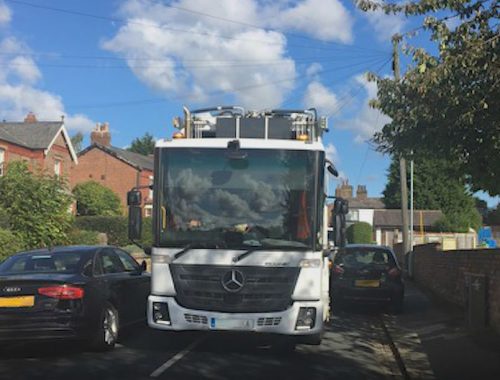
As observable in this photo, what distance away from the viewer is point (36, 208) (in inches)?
753

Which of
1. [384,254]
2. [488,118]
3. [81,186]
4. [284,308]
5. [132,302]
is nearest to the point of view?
[284,308]

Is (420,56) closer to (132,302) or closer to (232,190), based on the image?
(232,190)

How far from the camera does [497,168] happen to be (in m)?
8.79

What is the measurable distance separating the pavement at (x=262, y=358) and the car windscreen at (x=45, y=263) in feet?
3.56

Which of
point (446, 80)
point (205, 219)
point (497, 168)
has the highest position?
point (446, 80)

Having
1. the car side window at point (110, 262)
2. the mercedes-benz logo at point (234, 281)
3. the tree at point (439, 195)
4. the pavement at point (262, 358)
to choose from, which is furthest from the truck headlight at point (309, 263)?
the tree at point (439, 195)

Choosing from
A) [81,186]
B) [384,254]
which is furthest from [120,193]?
[384,254]

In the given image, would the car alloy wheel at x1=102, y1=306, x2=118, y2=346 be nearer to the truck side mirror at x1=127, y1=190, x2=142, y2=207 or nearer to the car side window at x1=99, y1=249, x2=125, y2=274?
the car side window at x1=99, y1=249, x2=125, y2=274

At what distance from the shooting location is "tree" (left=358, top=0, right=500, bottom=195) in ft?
26.2

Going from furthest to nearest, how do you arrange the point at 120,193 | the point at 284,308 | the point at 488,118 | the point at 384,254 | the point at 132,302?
the point at 120,193 < the point at 384,254 < the point at 132,302 < the point at 488,118 < the point at 284,308

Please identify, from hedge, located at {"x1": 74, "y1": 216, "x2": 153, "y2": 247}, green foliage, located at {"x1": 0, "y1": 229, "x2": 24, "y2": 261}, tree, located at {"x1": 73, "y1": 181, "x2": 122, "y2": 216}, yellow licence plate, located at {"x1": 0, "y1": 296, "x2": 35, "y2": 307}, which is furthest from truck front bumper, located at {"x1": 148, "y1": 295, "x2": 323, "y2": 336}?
tree, located at {"x1": 73, "y1": 181, "x2": 122, "y2": 216}

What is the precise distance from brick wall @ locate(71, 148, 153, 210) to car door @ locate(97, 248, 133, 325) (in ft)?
144

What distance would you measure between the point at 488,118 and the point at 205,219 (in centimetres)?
403

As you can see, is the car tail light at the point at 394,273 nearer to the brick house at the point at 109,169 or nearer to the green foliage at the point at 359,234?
the green foliage at the point at 359,234
